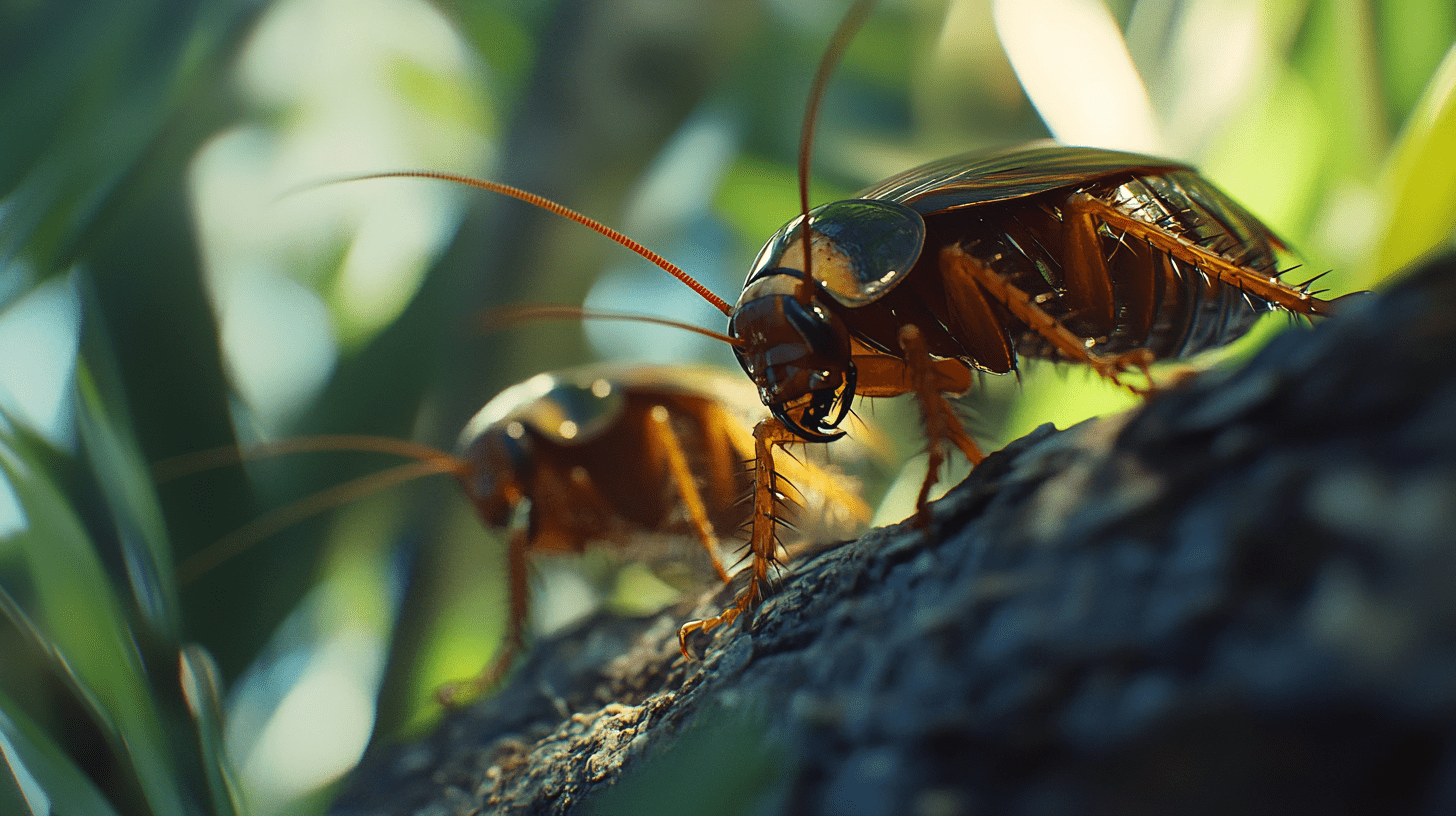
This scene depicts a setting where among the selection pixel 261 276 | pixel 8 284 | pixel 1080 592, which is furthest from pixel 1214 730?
pixel 261 276

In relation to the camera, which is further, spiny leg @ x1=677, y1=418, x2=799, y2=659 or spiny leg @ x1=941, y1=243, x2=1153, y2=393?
spiny leg @ x1=677, y1=418, x2=799, y2=659

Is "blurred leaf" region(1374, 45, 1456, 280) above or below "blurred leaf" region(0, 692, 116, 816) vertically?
below

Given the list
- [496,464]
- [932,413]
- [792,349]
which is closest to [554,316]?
[496,464]

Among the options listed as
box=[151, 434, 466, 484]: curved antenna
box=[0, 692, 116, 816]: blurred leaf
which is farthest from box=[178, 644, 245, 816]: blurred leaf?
box=[151, 434, 466, 484]: curved antenna

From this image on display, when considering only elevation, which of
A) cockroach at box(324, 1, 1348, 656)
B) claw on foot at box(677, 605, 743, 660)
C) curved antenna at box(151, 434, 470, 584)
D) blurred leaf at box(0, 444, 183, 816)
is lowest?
claw on foot at box(677, 605, 743, 660)

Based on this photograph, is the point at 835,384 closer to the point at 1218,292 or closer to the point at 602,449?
the point at 1218,292

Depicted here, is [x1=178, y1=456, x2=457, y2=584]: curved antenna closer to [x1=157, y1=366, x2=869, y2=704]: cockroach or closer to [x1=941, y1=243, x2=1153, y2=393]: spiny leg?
[x1=157, y1=366, x2=869, y2=704]: cockroach
